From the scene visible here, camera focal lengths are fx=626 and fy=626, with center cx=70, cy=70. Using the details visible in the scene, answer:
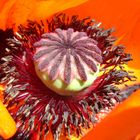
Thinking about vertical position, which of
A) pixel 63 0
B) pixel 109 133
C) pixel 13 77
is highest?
pixel 63 0

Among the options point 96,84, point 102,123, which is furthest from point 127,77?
point 102,123

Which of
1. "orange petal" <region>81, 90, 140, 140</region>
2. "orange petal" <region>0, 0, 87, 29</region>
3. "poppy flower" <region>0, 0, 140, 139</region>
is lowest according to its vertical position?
"orange petal" <region>81, 90, 140, 140</region>

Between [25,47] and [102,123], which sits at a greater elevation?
[25,47]

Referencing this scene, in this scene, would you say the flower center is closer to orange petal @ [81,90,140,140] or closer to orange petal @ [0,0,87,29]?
orange petal @ [0,0,87,29]

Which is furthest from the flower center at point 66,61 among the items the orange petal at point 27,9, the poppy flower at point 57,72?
the orange petal at point 27,9

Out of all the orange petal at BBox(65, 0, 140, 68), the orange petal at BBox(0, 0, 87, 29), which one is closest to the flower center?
the orange petal at BBox(0, 0, 87, 29)

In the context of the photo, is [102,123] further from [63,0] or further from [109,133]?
[63,0]

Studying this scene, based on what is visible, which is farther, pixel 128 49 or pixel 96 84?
pixel 128 49

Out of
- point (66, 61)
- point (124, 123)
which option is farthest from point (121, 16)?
point (124, 123)

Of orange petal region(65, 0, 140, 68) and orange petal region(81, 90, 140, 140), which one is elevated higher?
orange petal region(65, 0, 140, 68)
